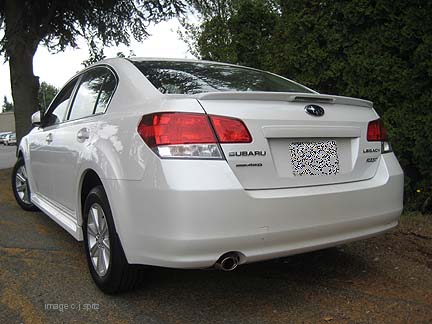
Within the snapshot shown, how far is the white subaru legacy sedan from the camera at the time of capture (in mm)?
2336

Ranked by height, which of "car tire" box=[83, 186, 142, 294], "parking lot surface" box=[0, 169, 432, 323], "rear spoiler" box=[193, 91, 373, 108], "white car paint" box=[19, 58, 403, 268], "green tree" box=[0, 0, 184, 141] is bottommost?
"parking lot surface" box=[0, 169, 432, 323]

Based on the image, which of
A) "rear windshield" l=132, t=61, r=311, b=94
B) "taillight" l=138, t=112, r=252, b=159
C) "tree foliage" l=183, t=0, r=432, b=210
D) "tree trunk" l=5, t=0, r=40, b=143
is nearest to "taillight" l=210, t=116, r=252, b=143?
"taillight" l=138, t=112, r=252, b=159

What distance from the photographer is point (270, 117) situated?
8.37ft

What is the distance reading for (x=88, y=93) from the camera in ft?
12.2

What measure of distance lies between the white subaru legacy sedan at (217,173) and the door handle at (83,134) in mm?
18

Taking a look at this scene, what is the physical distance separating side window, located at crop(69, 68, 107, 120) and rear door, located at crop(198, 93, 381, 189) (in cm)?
132

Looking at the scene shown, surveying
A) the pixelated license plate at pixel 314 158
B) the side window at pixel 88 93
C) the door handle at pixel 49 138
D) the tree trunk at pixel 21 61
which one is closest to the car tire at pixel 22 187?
the door handle at pixel 49 138

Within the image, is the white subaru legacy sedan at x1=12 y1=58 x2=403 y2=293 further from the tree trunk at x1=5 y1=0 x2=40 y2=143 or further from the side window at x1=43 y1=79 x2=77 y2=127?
the tree trunk at x1=5 y1=0 x2=40 y2=143

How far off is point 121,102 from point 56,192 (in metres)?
1.42

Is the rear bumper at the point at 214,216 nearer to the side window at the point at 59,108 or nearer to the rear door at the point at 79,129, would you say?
the rear door at the point at 79,129

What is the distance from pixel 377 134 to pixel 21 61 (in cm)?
842

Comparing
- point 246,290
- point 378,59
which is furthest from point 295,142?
point 378,59

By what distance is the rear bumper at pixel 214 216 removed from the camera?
2.31 m

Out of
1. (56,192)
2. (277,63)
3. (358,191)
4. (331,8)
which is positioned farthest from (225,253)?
(277,63)
